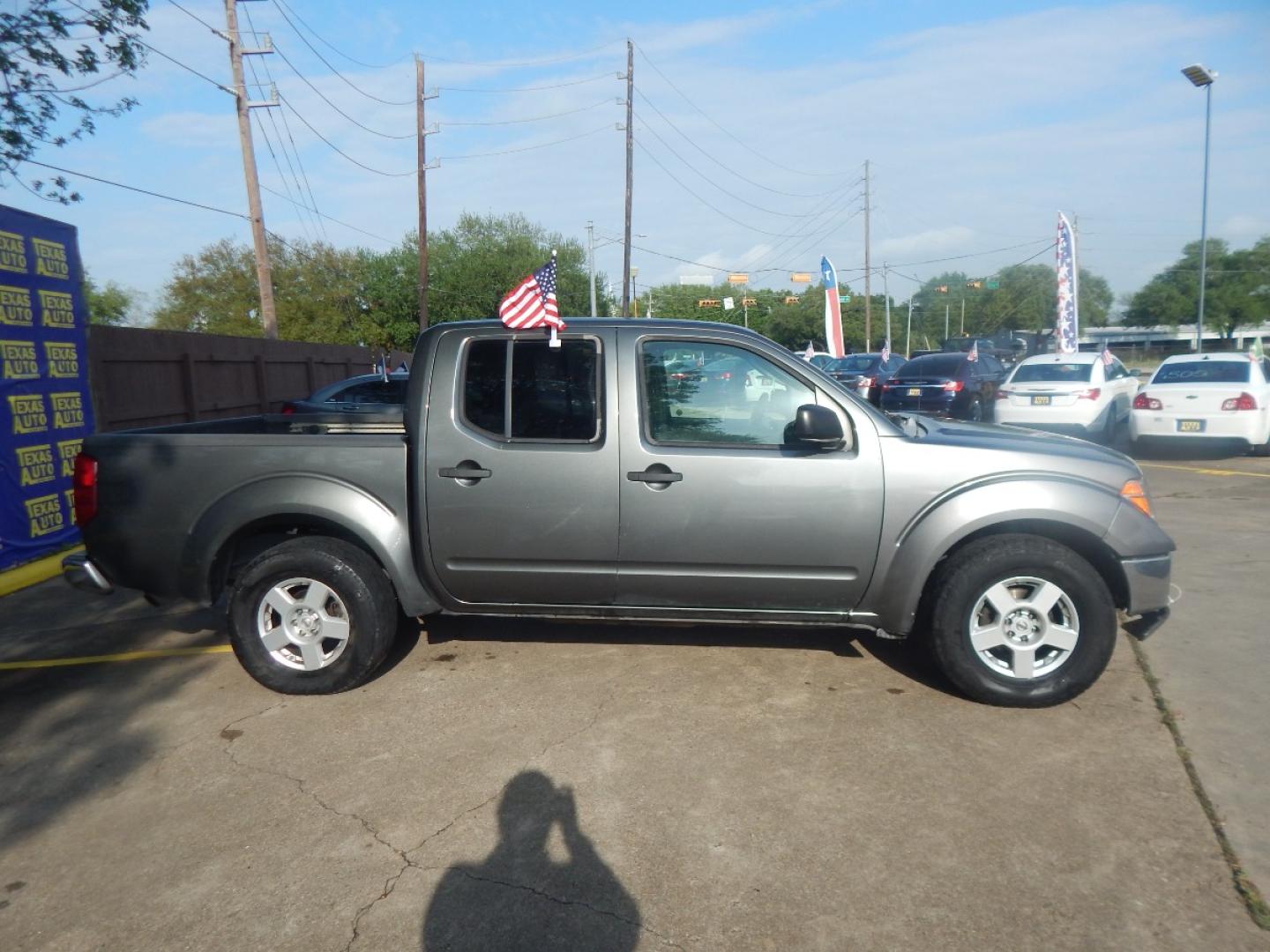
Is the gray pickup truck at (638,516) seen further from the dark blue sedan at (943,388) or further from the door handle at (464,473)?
the dark blue sedan at (943,388)

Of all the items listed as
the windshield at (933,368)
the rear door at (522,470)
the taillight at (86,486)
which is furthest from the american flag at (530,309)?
the windshield at (933,368)

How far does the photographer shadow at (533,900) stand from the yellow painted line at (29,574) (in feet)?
17.7

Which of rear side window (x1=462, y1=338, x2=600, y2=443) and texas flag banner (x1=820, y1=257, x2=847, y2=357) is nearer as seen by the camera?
rear side window (x1=462, y1=338, x2=600, y2=443)

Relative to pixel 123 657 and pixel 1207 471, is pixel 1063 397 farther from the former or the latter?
pixel 123 657

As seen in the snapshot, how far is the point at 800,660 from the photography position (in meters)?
5.08

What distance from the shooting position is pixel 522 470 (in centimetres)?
449

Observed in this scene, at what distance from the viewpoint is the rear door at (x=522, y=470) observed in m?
4.48

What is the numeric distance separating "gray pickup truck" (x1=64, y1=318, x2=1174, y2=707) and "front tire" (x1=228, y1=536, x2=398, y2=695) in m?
0.01

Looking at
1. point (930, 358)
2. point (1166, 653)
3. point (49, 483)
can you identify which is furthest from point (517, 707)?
point (930, 358)

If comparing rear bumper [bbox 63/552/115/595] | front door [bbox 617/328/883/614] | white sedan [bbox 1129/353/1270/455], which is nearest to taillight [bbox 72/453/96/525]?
rear bumper [bbox 63/552/115/595]

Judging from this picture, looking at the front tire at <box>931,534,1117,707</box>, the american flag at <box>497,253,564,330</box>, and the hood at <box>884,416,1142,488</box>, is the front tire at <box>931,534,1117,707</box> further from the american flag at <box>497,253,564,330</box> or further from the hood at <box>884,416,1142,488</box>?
the american flag at <box>497,253,564,330</box>

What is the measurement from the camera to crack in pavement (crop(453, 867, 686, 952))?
2772 mm

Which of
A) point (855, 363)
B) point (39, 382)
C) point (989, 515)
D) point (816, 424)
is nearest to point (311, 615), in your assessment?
point (816, 424)

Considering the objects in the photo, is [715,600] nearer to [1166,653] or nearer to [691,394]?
[691,394]
